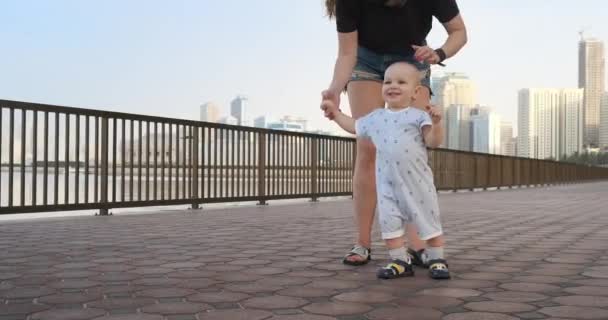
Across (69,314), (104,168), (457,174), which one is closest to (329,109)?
(69,314)

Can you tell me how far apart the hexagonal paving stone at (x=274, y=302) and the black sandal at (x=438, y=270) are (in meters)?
0.75

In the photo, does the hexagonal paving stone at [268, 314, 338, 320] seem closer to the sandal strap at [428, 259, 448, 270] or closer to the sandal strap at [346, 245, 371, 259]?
the sandal strap at [428, 259, 448, 270]

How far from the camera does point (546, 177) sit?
2892 centimetres

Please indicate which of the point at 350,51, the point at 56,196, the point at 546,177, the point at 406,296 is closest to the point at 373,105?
the point at 350,51

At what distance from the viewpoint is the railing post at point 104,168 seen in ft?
23.5

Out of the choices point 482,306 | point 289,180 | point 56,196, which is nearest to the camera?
point 482,306

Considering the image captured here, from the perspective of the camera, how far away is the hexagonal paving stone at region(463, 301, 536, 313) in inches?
86.0

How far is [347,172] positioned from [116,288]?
377 inches

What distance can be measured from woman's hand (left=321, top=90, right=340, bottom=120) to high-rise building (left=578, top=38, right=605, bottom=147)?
11934 cm

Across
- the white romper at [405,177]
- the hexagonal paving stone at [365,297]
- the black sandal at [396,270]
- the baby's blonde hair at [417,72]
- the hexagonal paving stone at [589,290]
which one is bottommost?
the hexagonal paving stone at [589,290]

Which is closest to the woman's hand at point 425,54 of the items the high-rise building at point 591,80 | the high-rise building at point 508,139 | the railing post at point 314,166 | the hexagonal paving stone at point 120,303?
the hexagonal paving stone at point 120,303

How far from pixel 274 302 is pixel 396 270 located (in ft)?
2.42

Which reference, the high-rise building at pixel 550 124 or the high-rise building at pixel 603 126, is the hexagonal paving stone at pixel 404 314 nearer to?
the high-rise building at pixel 550 124

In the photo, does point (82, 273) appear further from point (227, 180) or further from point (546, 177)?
point (546, 177)
